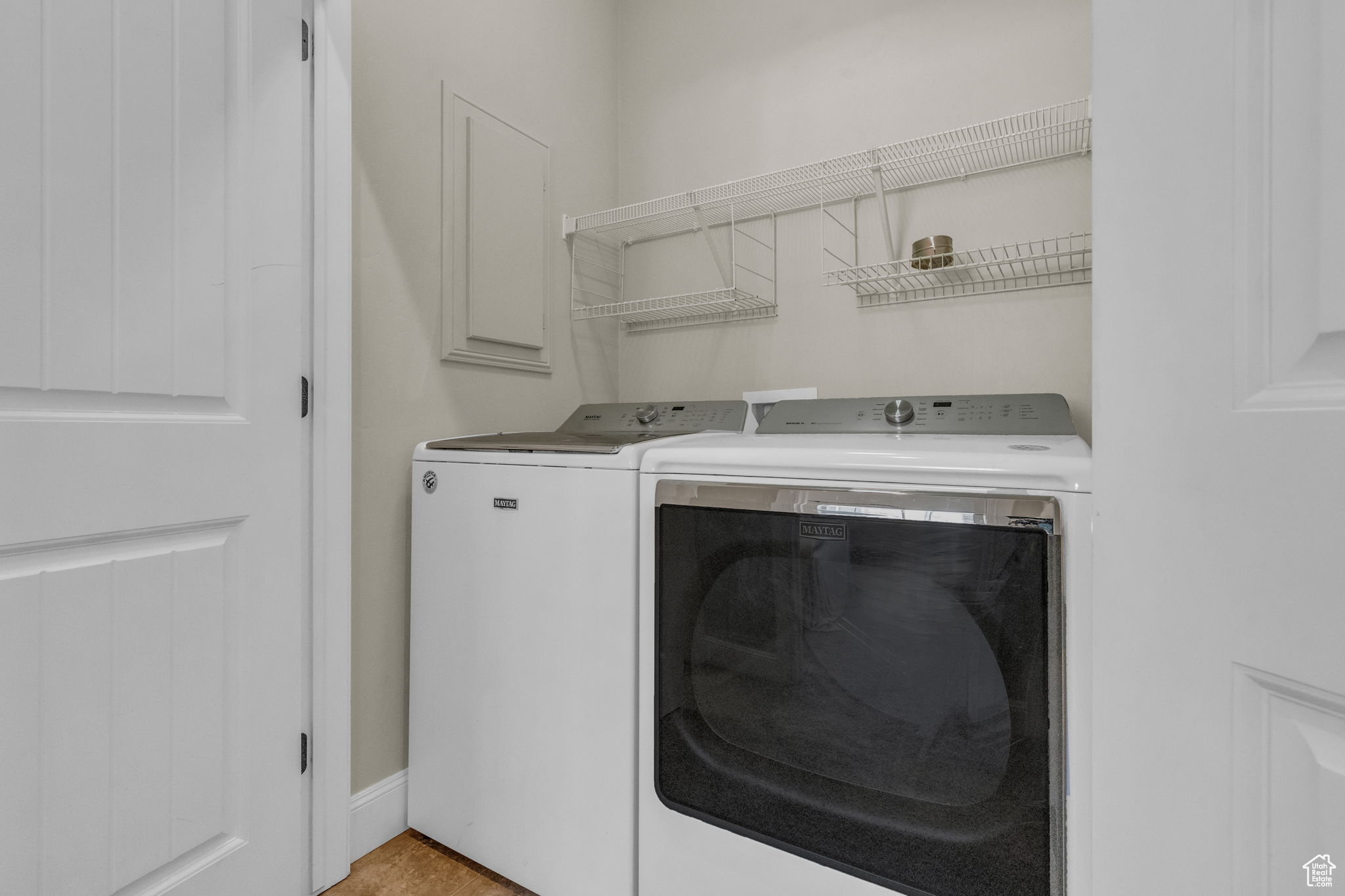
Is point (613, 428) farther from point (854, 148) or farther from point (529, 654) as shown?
point (854, 148)

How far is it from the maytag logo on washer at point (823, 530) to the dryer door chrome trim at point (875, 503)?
2 centimetres

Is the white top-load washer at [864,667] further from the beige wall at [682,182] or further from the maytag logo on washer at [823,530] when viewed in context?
the beige wall at [682,182]

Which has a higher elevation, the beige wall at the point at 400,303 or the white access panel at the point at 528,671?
the beige wall at the point at 400,303

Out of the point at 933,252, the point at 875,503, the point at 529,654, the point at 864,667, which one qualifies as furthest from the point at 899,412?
the point at 529,654

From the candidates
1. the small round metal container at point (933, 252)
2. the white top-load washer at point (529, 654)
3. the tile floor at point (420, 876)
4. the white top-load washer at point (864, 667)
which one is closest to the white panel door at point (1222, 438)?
the white top-load washer at point (864, 667)

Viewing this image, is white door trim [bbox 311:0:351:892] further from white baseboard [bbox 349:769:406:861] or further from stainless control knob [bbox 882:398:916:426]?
stainless control knob [bbox 882:398:916:426]

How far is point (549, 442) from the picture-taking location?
134cm

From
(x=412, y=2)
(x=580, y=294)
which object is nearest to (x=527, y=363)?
(x=580, y=294)

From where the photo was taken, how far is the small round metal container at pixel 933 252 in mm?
1514

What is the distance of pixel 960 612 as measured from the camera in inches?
34.5

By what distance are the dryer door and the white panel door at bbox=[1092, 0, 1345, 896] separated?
30 cm

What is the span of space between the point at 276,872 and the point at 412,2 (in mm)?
2038

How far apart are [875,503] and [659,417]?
3.11ft

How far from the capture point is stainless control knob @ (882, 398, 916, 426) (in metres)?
1.45
